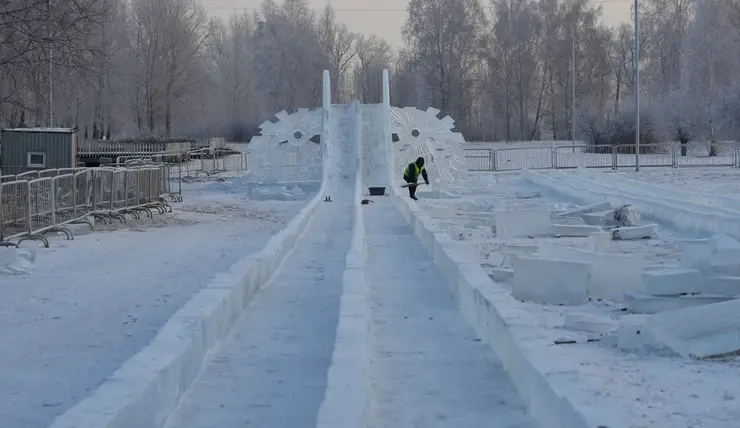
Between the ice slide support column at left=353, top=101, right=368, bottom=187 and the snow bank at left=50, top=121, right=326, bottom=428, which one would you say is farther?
the ice slide support column at left=353, top=101, right=368, bottom=187

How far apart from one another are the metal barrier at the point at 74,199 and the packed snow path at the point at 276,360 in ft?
17.3

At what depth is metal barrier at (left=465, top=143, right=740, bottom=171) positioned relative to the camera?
5194cm

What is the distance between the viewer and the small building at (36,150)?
29781 mm

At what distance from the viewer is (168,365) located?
755cm

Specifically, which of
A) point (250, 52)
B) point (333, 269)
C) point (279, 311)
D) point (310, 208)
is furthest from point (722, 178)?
point (250, 52)

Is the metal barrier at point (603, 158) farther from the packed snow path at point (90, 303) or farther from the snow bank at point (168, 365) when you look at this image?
the snow bank at point (168, 365)

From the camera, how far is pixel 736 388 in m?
7.85

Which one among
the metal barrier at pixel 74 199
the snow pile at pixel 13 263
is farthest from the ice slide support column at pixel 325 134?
the snow pile at pixel 13 263

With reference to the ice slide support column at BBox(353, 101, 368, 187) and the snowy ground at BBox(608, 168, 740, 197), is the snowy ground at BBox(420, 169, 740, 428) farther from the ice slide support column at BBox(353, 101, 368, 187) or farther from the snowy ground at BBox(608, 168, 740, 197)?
the ice slide support column at BBox(353, 101, 368, 187)

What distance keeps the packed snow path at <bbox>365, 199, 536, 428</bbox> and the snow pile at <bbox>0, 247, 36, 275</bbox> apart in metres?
5.05

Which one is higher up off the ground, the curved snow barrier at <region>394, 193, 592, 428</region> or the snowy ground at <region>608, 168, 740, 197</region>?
the snowy ground at <region>608, 168, 740, 197</region>

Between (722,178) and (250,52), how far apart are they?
71.6 meters

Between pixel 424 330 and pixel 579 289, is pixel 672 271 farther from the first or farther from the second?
pixel 424 330

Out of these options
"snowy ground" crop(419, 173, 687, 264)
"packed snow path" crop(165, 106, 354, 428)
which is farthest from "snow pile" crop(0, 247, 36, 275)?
"snowy ground" crop(419, 173, 687, 264)
